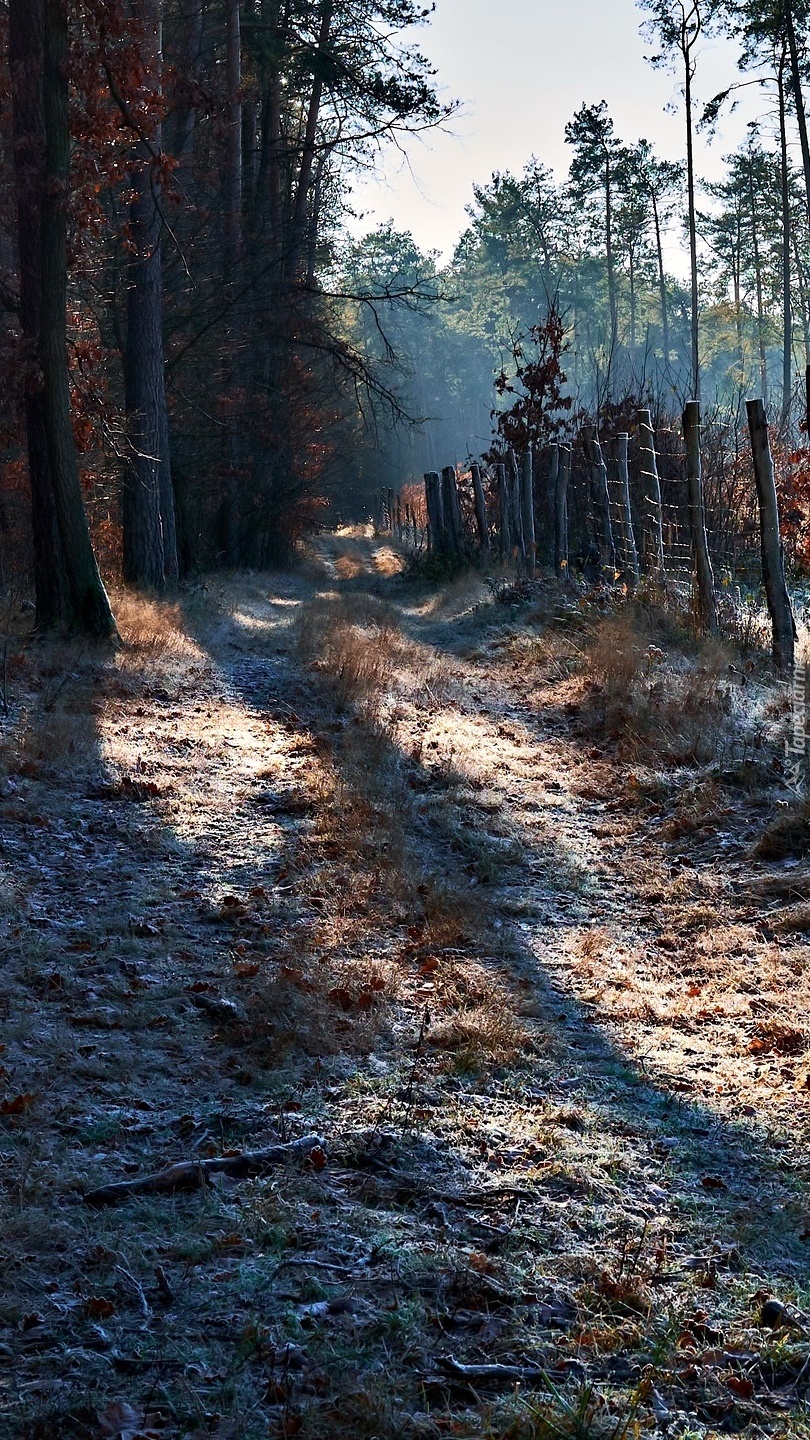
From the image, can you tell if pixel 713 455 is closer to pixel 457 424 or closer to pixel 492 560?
pixel 492 560

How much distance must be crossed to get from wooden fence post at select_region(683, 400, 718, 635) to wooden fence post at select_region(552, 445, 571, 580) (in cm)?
515

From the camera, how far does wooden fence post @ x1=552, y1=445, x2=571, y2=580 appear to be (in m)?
15.9

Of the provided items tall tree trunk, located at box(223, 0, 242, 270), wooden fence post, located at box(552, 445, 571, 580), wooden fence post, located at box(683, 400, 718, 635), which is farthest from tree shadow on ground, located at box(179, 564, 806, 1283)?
tall tree trunk, located at box(223, 0, 242, 270)

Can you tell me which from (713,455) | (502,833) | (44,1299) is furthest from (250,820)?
(713,455)

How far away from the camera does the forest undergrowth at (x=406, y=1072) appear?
8.73 feet

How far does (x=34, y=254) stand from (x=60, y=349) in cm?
91

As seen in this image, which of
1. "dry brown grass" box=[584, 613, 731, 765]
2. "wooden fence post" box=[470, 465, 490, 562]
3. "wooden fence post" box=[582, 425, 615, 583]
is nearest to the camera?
"dry brown grass" box=[584, 613, 731, 765]

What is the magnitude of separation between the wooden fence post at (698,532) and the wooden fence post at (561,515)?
5.15m

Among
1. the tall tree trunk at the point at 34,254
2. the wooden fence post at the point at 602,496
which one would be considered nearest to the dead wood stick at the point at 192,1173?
the tall tree trunk at the point at 34,254

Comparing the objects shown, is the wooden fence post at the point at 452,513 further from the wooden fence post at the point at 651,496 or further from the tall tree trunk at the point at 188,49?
the wooden fence post at the point at 651,496

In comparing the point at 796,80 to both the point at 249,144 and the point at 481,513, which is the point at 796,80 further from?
the point at 481,513

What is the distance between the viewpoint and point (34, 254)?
432 inches

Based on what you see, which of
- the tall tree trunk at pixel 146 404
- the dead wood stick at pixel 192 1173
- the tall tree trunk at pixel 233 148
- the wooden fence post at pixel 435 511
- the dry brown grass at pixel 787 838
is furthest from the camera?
the wooden fence post at pixel 435 511

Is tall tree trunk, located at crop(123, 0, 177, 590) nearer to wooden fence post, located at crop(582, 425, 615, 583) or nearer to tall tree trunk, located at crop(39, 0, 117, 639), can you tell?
tall tree trunk, located at crop(39, 0, 117, 639)
